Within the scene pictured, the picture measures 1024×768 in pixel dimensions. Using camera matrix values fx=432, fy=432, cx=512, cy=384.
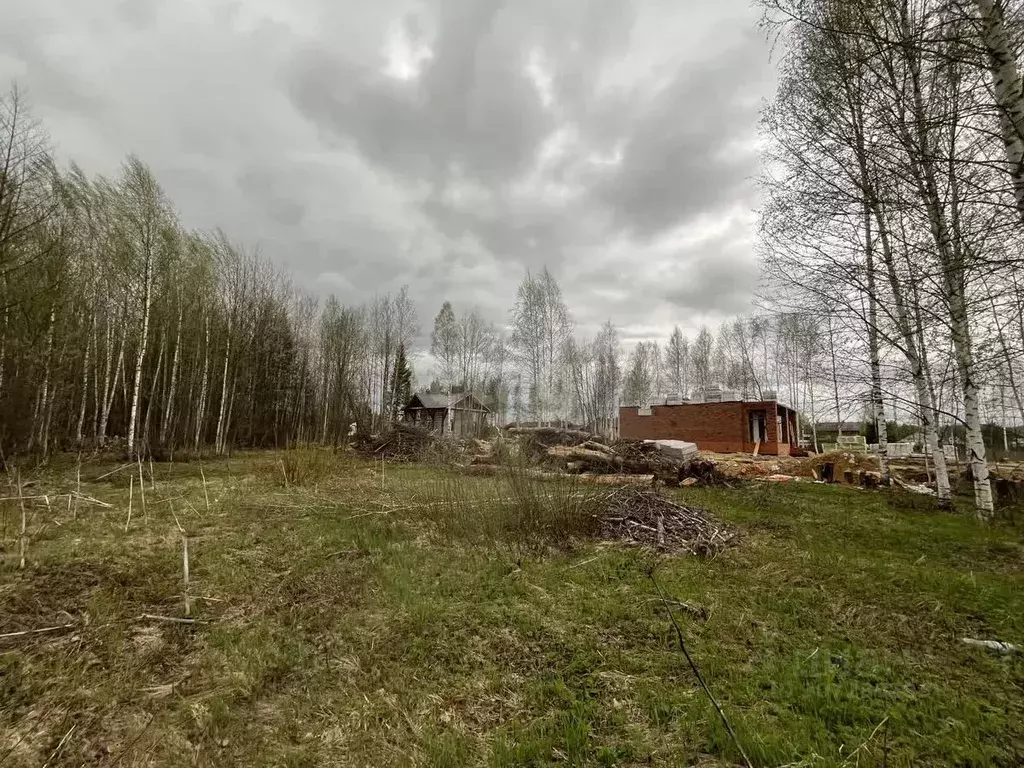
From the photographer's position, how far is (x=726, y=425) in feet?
80.8

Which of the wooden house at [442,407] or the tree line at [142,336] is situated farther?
the wooden house at [442,407]

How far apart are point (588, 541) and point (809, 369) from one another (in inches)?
270

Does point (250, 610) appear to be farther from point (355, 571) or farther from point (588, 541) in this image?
point (588, 541)

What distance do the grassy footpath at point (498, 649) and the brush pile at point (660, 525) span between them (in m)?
0.39

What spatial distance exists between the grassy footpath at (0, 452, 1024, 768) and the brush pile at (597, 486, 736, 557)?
39 cm

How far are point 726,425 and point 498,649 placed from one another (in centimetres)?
2445

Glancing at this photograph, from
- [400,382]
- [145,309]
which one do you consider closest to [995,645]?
[145,309]

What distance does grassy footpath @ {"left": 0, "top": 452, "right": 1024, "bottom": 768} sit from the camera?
2414 mm

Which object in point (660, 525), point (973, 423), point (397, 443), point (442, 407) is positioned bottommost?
point (660, 525)

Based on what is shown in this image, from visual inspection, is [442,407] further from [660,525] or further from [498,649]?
[498,649]

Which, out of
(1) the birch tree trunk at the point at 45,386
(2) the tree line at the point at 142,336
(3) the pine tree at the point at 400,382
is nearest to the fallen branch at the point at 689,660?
(2) the tree line at the point at 142,336

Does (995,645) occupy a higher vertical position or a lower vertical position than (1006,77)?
lower

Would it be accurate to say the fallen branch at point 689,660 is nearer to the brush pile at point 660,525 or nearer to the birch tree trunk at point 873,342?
the brush pile at point 660,525

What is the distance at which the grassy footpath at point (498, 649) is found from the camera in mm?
2414
